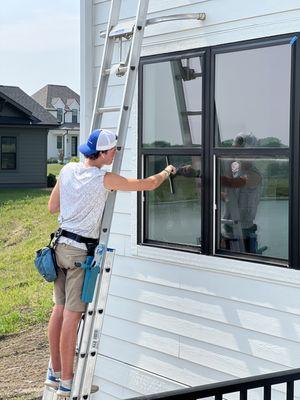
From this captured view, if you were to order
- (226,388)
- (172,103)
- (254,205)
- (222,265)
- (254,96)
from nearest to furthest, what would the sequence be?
(226,388) → (254,96) → (254,205) → (222,265) → (172,103)

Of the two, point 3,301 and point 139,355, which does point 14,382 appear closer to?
point 139,355

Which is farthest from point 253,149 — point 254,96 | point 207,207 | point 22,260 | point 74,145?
point 74,145

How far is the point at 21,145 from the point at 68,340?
25.1 m

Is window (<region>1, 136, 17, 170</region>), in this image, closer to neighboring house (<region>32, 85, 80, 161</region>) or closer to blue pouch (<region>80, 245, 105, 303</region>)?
blue pouch (<region>80, 245, 105, 303</region>)

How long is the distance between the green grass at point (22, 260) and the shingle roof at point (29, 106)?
16.7ft

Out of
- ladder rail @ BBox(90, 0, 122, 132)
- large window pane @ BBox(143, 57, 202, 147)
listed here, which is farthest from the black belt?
large window pane @ BBox(143, 57, 202, 147)

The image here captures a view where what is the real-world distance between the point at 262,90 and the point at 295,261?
104cm

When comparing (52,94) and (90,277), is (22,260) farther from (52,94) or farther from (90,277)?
(52,94)

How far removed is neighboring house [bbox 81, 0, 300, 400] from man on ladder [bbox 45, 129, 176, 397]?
1.95 ft

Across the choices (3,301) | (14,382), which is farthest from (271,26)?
(3,301)

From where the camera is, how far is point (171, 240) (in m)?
4.95

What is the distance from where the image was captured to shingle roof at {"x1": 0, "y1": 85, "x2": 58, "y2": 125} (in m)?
29.1

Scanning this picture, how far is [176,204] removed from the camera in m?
4.90

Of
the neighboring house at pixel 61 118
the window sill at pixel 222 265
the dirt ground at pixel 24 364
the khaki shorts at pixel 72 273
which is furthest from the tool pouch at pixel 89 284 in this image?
the neighboring house at pixel 61 118
